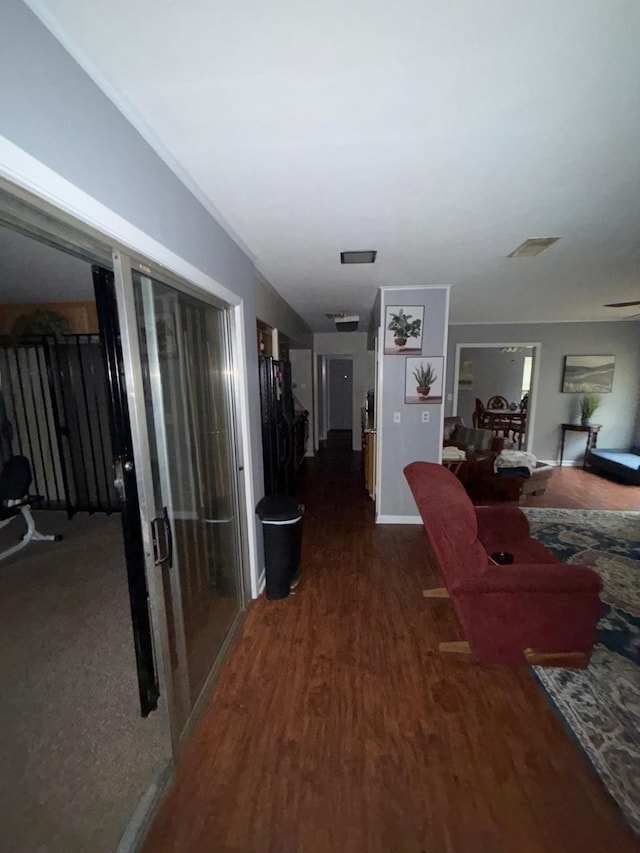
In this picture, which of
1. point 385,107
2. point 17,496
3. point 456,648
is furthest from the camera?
point 17,496

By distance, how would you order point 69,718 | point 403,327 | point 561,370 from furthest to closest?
point 561,370 < point 403,327 < point 69,718

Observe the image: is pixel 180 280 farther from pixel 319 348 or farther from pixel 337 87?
pixel 319 348

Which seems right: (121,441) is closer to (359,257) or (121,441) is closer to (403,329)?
(359,257)

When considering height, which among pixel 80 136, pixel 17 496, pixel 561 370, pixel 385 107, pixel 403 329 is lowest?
pixel 17 496

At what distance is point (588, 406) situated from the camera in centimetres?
574

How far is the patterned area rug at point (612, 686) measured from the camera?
1.38 metres

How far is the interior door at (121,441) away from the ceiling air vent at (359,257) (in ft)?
5.35

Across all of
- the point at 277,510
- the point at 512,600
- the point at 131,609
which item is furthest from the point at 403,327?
the point at 131,609

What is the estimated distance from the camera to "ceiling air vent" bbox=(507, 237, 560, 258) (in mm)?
2162

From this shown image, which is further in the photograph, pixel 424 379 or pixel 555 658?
pixel 424 379

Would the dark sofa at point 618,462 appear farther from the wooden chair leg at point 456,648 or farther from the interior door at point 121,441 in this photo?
the interior door at point 121,441

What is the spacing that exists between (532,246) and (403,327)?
1257mm

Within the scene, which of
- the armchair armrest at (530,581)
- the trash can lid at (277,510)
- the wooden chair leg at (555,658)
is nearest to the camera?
the armchair armrest at (530,581)

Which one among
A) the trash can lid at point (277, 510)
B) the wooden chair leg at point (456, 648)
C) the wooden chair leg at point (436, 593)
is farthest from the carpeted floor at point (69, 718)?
the wooden chair leg at point (436, 593)
